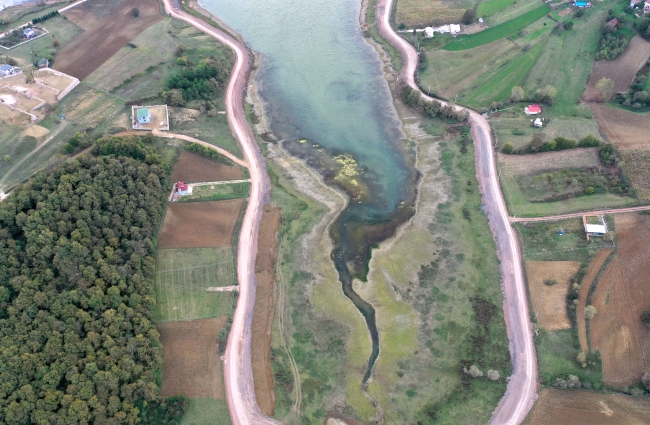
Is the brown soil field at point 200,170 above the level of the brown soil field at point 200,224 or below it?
above

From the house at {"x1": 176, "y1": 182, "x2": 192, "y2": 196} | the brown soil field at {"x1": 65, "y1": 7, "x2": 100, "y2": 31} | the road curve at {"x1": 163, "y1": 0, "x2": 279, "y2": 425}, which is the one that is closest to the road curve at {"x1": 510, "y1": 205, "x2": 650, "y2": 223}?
the road curve at {"x1": 163, "y1": 0, "x2": 279, "y2": 425}

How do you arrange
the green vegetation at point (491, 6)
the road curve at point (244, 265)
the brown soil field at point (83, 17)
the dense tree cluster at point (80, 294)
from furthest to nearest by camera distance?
1. the green vegetation at point (491, 6)
2. the brown soil field at point (83, 17)
3. the road curve at point (244, 265)
4. the dense tree cluster at point (80, 294)

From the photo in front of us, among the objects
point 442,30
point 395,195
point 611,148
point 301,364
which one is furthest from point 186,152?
point 611,148

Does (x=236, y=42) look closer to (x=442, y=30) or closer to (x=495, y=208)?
(x=442, y=30)

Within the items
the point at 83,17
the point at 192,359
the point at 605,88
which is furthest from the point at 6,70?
the point at 605,88

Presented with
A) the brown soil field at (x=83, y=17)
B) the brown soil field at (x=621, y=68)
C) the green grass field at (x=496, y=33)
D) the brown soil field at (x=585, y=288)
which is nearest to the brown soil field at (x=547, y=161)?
the brown soil field at (x=621, y=68)

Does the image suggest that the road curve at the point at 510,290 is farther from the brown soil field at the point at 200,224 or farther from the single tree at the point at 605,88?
the brown soil field at the point at 200,224
